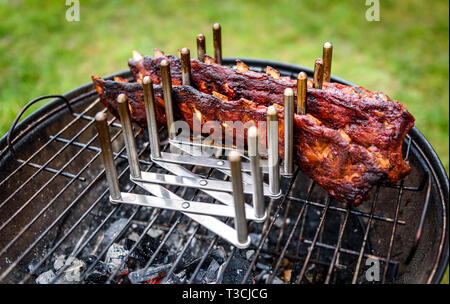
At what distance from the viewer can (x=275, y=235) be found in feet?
9.82

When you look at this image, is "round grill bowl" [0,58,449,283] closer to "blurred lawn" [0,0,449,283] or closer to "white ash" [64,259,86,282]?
"white ash" [64,259,86,282]

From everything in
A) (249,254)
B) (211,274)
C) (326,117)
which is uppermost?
(326,117)

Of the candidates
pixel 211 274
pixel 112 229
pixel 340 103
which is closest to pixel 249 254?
pixel 211 274

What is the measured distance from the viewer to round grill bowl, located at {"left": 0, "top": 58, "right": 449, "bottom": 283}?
2.21 metres

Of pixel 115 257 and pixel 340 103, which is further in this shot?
pixel 115 257

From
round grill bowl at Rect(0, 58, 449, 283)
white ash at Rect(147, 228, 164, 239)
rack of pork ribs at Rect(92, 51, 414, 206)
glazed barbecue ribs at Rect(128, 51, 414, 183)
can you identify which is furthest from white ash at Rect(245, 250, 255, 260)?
glazed barbecue ribs at Rect(128, 51, 414, 183)

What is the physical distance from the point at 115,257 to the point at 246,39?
3.99 m

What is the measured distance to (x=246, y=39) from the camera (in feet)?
18.7

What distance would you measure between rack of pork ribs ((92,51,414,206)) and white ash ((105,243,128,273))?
35.3 inches

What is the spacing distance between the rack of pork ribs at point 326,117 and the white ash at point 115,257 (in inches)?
35.3

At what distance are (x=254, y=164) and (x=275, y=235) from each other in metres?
1.28

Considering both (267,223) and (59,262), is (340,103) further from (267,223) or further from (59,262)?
(59,262)

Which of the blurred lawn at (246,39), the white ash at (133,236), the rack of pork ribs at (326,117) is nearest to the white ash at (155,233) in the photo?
→ the white ash at (133,236)
